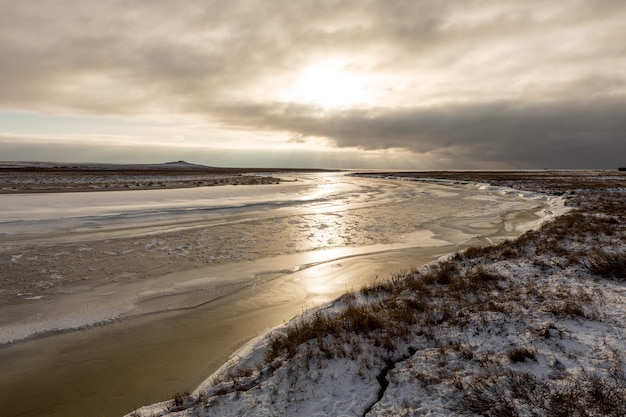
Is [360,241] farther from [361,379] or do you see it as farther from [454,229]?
[361,379]

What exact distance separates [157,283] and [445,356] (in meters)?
8.83

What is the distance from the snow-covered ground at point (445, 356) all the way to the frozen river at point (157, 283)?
130cm

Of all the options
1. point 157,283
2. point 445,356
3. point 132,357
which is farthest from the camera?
point 157,283

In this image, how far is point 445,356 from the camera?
18.0 ft

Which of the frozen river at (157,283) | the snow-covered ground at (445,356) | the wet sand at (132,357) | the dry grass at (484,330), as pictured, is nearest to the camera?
the dry grass at (484,330)

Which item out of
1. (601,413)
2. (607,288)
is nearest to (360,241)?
(607,288)

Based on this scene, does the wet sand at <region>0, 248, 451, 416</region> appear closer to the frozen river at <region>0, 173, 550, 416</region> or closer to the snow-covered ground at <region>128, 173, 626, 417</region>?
the frozen river at <region>0, 173, 550, 416</region>

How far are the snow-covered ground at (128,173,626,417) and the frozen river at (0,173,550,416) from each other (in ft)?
4.26

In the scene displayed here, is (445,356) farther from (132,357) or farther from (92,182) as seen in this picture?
(92,182)

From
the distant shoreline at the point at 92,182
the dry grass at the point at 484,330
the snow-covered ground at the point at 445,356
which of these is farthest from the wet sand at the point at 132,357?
the distant shoreline at the point at 92,182

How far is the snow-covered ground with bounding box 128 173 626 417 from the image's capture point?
14.3 ft

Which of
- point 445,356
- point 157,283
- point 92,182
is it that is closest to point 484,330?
point 445,356

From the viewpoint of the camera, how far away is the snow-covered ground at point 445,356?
14.3 feet

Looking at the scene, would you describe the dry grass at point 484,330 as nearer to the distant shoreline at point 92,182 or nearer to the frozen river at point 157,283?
the frozen river at point 157,283
